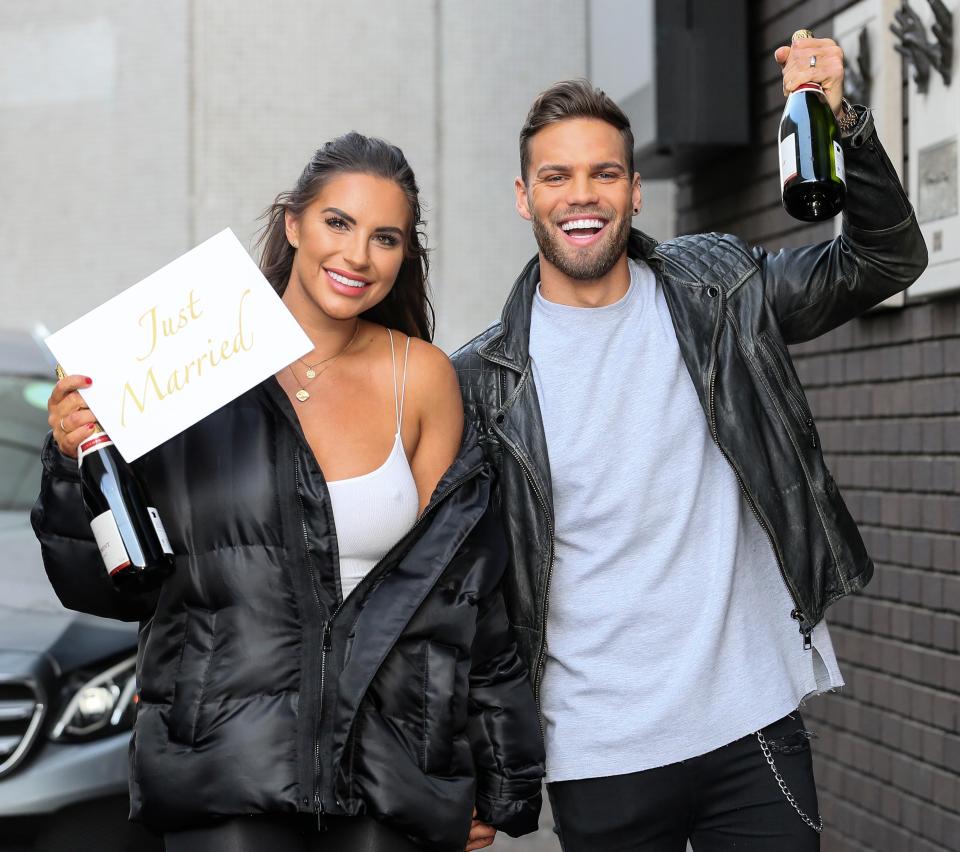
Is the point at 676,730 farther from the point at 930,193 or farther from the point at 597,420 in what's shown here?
the point at 930,193

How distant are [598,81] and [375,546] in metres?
4.86

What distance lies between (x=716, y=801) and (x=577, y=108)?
149 centimetres

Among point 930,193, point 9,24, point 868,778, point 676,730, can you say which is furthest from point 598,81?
point 9,24

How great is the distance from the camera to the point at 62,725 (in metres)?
3.90

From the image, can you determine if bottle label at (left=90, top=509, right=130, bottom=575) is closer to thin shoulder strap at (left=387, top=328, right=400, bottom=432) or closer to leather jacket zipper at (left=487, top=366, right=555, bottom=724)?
thin shoulder strap at (left=387, top=328, right=400, bottom=432)

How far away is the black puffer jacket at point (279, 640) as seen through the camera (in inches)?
97.2

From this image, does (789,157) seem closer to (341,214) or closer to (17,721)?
(341,214)

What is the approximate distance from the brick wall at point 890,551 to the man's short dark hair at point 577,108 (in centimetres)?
169

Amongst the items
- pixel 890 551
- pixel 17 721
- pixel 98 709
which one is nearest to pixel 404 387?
pixel 98 709

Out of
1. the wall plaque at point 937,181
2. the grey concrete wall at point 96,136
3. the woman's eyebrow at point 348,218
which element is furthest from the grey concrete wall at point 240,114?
the woman's eyebrow at point 348,218

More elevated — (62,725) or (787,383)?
(787,383)

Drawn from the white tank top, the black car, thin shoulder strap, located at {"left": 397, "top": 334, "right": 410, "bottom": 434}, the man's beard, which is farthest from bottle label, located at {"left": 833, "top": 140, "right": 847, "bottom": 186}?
the black car

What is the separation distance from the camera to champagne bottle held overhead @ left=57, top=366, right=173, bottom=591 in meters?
2.46

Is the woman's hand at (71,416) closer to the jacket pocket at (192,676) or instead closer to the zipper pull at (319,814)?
the jacket pocket at (192,676)
